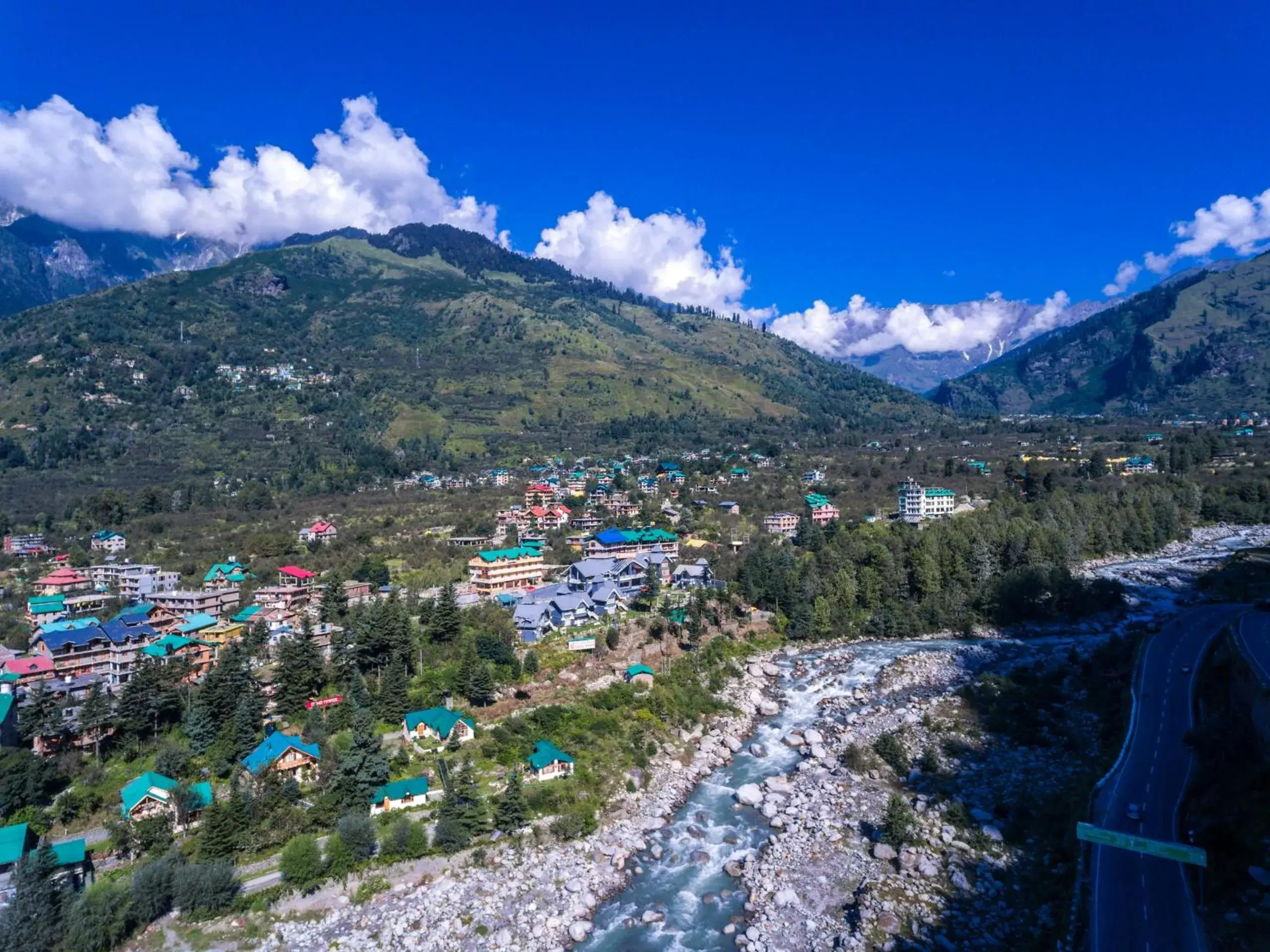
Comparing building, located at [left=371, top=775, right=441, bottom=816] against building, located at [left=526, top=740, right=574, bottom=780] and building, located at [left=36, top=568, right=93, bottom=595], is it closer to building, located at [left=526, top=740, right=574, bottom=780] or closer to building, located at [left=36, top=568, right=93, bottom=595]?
building, located at [left=526, top=740, right=574, bottom=780]

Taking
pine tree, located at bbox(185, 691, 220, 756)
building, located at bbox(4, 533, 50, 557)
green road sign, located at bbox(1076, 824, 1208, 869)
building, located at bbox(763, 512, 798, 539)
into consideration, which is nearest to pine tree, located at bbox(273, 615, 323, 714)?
pine tree, located at bbox(185, 691, 220, 756)

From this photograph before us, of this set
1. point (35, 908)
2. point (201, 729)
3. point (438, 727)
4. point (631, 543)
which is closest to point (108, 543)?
point (201, 729)

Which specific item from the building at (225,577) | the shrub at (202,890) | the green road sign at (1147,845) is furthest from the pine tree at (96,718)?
the green road sign at (1147,845)

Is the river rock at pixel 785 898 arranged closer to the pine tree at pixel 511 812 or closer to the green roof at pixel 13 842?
the pine tree at pixel 511 812

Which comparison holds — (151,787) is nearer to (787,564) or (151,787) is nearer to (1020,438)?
(787,564)

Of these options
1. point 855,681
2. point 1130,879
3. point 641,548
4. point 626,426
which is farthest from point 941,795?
point 626,426
